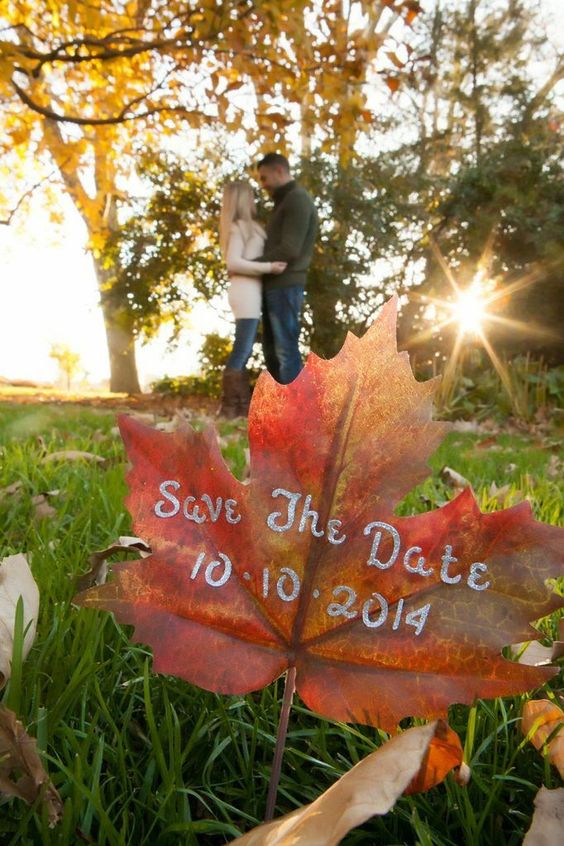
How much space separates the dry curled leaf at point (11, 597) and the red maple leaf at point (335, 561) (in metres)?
0.25

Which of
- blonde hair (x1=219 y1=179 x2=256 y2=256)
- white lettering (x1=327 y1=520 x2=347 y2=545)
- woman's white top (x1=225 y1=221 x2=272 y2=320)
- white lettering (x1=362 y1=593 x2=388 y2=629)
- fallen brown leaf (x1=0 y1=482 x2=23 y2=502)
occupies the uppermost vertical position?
blonde hair (x1=219 y1=179 x2=256 y2=256)

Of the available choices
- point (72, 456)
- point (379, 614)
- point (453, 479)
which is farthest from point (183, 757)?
point (72, 456)

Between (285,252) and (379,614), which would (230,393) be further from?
(379,614)

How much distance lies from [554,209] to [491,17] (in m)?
9.62

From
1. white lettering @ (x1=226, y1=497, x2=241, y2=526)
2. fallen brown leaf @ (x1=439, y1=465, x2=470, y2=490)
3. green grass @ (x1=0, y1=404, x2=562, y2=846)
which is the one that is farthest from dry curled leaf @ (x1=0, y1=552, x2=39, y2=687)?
fallen brown leaf @ (x1=439, y1=465, x2=470, y2=490)

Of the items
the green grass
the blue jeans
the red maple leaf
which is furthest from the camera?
the blue jeans

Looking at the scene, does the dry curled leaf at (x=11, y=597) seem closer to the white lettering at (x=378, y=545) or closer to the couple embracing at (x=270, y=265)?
the white lettering at (x=378, y=545)

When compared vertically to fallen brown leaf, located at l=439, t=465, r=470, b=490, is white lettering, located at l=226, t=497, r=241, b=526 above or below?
above

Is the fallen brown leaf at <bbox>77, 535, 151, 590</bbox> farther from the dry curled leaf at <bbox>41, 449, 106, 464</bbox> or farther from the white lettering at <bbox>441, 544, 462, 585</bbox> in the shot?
the dry curled leaf at <bbox>41, 449, 106, 464</bbox>

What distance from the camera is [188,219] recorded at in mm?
11641

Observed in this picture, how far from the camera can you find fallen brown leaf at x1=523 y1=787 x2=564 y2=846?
484 mm

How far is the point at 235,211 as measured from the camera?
6605mm

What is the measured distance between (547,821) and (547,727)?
0.22 meters

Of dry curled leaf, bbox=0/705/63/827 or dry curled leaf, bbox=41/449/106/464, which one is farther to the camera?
dry curled leaf, bbox=41/449/106/464
